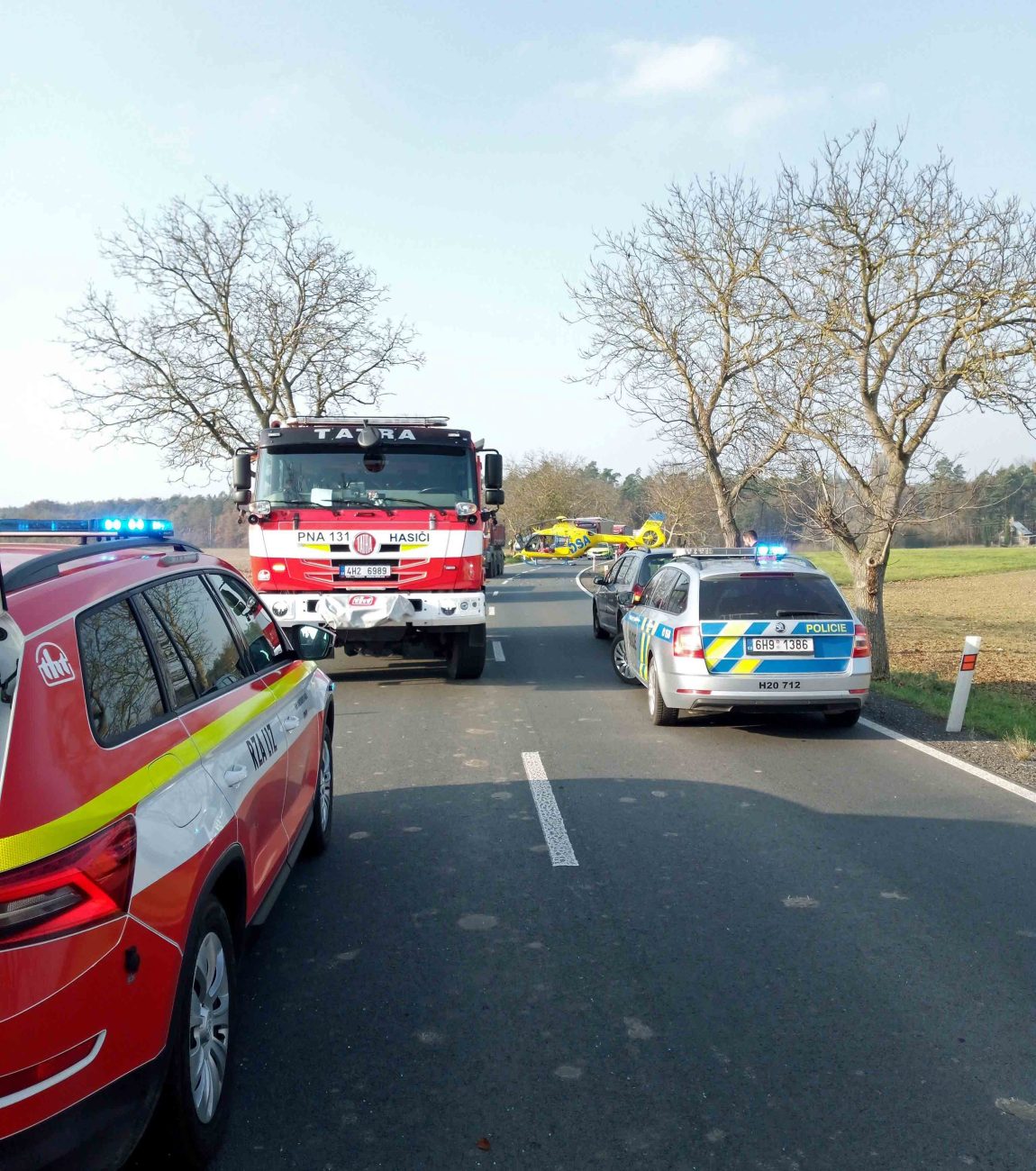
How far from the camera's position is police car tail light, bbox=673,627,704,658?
9008 millimetres

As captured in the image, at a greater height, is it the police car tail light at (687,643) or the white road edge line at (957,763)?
the police car tail light at (687,643)

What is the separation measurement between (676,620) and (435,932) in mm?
5192

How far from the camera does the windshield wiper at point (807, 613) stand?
9016mm

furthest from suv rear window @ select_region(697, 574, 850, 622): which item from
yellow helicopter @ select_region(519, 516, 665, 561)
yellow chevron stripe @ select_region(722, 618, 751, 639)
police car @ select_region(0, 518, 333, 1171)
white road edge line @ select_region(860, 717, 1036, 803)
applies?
yellow helicopter @ select_region(519, 516, 665, 561)

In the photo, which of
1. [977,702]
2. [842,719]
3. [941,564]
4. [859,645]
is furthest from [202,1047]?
[941,564]

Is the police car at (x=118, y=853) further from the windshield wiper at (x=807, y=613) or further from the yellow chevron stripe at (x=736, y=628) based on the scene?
the windshield wiper at (x=807, y=613)

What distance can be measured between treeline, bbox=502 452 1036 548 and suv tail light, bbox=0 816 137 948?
10268mm

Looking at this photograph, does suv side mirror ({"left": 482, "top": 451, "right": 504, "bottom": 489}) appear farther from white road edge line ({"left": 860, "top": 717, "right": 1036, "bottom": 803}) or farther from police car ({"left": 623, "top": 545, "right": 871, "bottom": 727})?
white road edge line ({"left": 860, "top": 717, "right": 1036, "bottom": 803})

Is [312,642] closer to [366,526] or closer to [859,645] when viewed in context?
[859,645]

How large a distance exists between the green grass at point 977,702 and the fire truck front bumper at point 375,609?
510 cm

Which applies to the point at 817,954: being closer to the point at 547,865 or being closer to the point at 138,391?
the point at 547,865

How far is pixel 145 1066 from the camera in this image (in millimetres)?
2572

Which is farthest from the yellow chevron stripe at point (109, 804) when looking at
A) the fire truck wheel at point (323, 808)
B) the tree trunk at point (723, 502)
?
the tree trunk at point (723, 502)

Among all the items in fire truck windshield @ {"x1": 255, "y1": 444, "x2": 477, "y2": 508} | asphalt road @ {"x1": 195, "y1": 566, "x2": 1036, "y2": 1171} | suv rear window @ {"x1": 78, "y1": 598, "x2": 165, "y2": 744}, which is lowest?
asphalt road @ {"x1": 195, "y1": 566, "x2": 1036, "y2": 1171}
